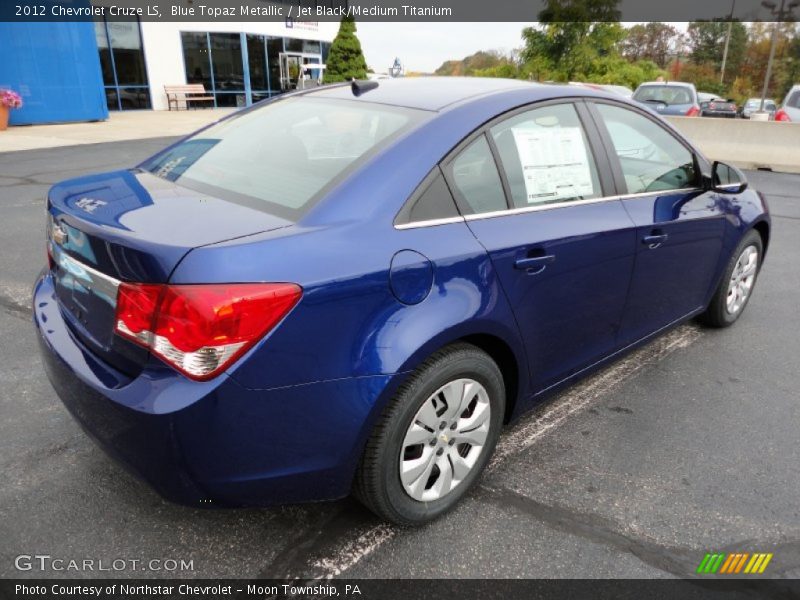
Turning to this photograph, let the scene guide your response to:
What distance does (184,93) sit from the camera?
76.9 feet

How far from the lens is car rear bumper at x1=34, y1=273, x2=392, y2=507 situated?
5.79 feet

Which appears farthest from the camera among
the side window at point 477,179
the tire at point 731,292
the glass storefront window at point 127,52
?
the glass storefront window at point 127,52

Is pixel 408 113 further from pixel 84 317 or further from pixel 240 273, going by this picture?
pixel 84 317

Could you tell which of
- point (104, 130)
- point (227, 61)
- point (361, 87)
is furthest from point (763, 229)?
point (227, 61)

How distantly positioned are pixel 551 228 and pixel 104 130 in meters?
16.9

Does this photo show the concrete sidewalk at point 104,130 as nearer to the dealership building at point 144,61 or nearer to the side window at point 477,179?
the dealership building at point 144,61

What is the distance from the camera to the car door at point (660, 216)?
2.99m

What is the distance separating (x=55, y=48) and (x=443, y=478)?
18.8 metres

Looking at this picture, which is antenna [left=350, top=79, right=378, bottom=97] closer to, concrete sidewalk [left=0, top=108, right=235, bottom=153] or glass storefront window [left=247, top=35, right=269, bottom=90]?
concrete sidewalk [left=0, top=108, right=235, bottom=153]

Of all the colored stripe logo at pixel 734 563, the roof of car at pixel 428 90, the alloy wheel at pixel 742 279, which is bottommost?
the colored stripe logo at pixel 734 563

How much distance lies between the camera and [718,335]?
13.8 feet

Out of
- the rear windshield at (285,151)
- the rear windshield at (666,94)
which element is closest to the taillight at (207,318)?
the rear windshield at (285,151)

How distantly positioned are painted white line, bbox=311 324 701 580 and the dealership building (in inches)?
704

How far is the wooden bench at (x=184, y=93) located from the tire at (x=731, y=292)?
75.4ft
